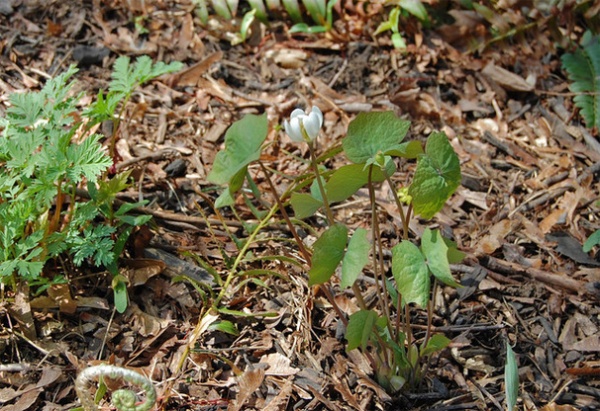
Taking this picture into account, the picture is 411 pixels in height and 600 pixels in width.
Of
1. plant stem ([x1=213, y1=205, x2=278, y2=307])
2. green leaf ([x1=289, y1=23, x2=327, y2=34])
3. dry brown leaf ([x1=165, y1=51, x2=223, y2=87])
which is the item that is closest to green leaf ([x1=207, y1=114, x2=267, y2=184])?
plant stem ([x1=213, y1=205, x2=278, y2=307])

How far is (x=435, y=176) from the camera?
58.6 inches

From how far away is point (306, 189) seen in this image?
8.16 feet

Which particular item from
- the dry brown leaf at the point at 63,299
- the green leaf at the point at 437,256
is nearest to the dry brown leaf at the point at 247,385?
the dry brown leaf at the point at 63,299

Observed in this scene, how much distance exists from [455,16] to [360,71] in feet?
1.82

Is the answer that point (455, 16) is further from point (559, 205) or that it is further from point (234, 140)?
point (234, 140)

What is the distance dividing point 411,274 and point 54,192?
104 cm

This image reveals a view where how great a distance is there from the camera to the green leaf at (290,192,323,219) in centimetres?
167

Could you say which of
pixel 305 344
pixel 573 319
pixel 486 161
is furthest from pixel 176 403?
pixel 486 161

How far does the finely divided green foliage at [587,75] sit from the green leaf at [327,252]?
1.70 meters

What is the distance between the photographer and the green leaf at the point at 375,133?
161 cm

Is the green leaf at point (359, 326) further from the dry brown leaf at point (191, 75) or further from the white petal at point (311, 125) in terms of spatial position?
the dry brown leaf at point (191, 75)

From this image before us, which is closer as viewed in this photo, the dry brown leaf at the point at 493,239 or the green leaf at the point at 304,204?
the green leaf at the point at 304,204

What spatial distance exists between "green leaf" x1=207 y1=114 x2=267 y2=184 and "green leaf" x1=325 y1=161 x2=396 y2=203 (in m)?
0.20

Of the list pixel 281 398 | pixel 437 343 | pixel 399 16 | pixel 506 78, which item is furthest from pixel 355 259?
pixel 399 16
